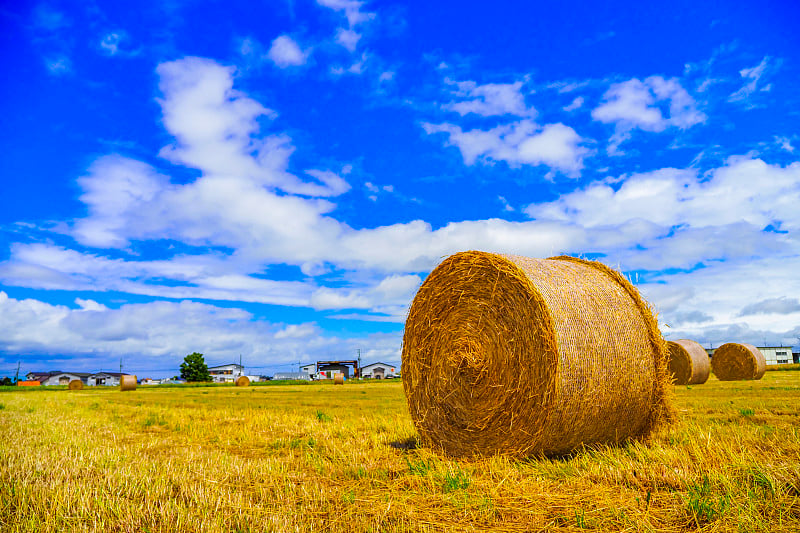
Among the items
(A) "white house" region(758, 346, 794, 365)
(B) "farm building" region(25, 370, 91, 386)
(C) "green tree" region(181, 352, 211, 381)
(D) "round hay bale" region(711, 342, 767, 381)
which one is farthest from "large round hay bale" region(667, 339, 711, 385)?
(B) "farm building" region(25, 370, 91, 386)

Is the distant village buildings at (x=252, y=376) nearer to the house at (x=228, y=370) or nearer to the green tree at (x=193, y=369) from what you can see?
the house at (x=228, y=370)

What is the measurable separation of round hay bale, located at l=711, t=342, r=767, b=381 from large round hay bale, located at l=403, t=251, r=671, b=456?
73.4 ft

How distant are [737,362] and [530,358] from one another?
24.6 meters

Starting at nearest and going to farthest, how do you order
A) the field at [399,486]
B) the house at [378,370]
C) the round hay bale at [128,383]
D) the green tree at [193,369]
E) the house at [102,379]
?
the field at [399,486] → the round hay bale at [128,383] → the green tree at [193,369] → the house at [378,370] → the house at [102,379]

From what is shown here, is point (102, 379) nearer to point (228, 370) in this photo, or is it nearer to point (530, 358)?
point (228, 370)

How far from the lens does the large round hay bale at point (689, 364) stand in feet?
73.4

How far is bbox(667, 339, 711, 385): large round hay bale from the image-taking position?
22.4 m

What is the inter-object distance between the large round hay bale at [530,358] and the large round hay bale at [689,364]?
16643mm

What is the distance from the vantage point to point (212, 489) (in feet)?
17.8

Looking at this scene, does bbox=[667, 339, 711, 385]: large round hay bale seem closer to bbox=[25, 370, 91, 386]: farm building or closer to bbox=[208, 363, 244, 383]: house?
bbox=[208, 363, 244, 383]: house

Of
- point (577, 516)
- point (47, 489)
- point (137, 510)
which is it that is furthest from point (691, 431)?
point (47, 489)

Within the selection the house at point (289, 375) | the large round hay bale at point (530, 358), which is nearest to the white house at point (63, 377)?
the house at point (289, 375)

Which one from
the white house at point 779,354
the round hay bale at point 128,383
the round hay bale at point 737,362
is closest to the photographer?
the round hay bale at point 737,362

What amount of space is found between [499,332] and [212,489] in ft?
12.2
